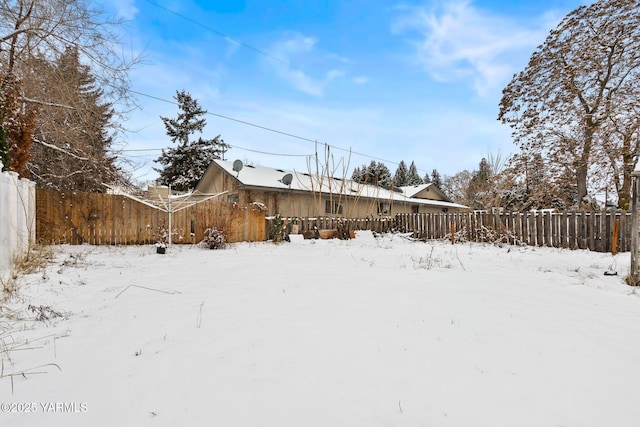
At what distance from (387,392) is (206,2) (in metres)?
12.7

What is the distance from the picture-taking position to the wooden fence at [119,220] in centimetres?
690

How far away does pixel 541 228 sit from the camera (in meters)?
8.58

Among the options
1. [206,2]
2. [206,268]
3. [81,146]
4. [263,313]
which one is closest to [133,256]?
[206,268]

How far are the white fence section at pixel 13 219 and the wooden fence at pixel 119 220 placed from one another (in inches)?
60.9

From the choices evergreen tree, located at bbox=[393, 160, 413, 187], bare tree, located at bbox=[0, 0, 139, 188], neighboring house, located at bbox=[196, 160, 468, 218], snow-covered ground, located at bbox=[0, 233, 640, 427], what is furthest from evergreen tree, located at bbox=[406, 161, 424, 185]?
snow-covered ground, located at bbox=[0, 233, 640, 427]

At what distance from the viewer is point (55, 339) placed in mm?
2242

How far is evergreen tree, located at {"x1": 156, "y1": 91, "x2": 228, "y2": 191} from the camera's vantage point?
78.3 ft

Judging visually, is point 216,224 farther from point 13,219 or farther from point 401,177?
point 401,177

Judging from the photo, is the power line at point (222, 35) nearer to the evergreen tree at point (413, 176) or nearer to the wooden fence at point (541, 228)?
the wooden fence at point (541, 228)

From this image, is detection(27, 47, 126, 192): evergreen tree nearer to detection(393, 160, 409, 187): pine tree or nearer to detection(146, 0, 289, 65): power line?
detection(146, 0, 289, 65): power line

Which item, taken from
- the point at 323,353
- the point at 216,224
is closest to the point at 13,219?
the point at 216,224

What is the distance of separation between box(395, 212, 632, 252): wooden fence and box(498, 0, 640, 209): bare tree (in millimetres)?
4663

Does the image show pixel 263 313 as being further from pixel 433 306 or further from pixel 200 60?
pixel 200 60

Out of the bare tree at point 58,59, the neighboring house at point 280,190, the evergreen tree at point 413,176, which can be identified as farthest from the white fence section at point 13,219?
the evergreen tree at point 413,176
